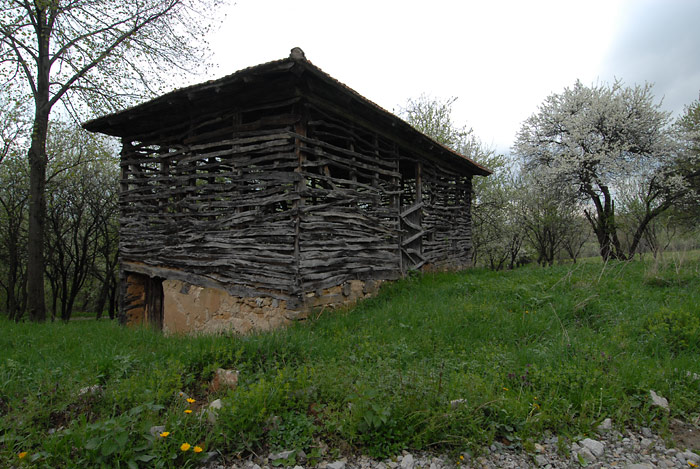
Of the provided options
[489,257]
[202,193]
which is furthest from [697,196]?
[202,193]

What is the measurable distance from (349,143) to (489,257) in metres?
15.7

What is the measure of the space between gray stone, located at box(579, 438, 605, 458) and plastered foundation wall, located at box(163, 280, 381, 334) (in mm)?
3648

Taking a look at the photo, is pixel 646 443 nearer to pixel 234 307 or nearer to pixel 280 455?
pixel 280 455

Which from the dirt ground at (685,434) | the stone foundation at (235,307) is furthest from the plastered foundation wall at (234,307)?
the dirt ground at (685,434)

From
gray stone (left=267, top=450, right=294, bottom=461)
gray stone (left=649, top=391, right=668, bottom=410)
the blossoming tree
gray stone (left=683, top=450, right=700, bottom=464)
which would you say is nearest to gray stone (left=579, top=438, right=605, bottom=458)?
gray stone (left=683, top=450, right=700, bottom=464)

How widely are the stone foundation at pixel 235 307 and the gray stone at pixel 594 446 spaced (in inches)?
144

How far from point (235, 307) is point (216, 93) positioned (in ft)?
11.2

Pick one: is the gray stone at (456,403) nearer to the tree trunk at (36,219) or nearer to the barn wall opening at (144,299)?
the barn wall opening at (144,299)

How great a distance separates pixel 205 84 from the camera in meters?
5.39

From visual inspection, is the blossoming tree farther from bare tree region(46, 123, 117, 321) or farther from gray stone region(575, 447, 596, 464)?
bare tree region(46, 123, 117, 321)

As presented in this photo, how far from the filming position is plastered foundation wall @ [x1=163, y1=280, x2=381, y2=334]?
5422mm

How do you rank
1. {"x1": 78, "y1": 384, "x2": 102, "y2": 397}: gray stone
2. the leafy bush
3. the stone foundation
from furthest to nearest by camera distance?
the stone foundation < the leafy bush < {"x1": 78, "y1": 384, "x2": 102, "y2": 397}: gray stone

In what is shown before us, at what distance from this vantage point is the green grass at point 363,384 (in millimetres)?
2340

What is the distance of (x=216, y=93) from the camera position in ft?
18.4
